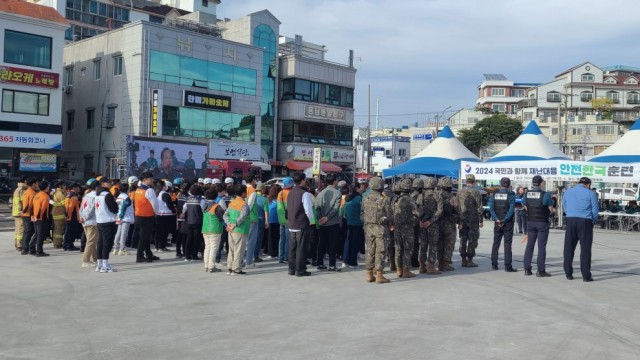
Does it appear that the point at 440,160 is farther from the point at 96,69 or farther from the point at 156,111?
the point at 96,69

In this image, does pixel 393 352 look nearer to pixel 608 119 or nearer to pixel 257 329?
pixel 257 329

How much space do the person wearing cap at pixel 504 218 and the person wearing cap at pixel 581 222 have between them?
1176 millimetres

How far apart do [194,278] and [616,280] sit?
800 centimetres

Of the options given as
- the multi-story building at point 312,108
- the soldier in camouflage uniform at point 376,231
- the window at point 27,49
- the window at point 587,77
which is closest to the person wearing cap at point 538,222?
the soldier in camouflage uniform at point 376,231

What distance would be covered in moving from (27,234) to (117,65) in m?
26.0

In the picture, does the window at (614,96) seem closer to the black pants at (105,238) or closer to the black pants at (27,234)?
the black pants at (27,234)

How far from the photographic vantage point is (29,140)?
3212cm

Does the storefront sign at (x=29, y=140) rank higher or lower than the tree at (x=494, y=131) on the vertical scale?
lower

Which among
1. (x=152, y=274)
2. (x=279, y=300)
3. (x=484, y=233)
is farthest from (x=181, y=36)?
(x=279, y=300)

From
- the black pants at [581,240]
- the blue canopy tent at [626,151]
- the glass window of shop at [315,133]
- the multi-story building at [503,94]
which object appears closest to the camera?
the black pants at [581,240]

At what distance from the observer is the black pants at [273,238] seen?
530 inches

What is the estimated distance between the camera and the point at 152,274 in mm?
10875

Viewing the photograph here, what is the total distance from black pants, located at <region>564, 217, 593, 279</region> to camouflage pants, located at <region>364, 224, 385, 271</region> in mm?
3641

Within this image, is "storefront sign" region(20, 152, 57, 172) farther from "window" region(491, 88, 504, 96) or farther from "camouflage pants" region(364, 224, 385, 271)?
"window" region(491, 88, 504, 96)
